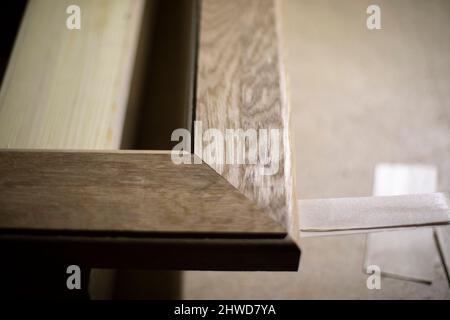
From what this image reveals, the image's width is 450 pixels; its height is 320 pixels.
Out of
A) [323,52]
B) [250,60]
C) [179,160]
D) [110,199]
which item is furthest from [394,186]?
[110,199]

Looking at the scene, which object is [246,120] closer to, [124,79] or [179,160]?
[179,160]

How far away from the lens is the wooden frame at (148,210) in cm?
54

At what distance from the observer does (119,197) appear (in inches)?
22.6

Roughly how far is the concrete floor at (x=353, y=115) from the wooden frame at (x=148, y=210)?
2.40 ft

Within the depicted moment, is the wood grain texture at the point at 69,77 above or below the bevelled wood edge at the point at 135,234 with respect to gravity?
above

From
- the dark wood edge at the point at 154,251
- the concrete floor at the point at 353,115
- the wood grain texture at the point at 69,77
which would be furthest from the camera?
the concrete floor at the point at 353,115

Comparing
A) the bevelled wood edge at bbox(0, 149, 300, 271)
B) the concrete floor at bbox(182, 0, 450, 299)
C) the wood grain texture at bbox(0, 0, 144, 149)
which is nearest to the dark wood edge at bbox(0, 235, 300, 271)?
the bevelled wood edge at bbox(0, 149, 300, 271)

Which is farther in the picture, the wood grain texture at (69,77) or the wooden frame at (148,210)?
the wood grain texture at (69,77)

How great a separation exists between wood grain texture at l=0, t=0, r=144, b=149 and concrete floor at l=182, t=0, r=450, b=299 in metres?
0.61

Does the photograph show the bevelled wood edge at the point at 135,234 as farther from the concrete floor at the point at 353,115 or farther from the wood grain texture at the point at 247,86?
the concrete floor at the point at 353,115

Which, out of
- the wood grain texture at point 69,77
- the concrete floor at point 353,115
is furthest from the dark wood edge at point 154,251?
the concrete floor at point 353,115

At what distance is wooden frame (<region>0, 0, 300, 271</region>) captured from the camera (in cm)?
54

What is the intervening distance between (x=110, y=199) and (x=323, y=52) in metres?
1.69

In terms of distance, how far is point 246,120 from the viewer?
2.17ft
